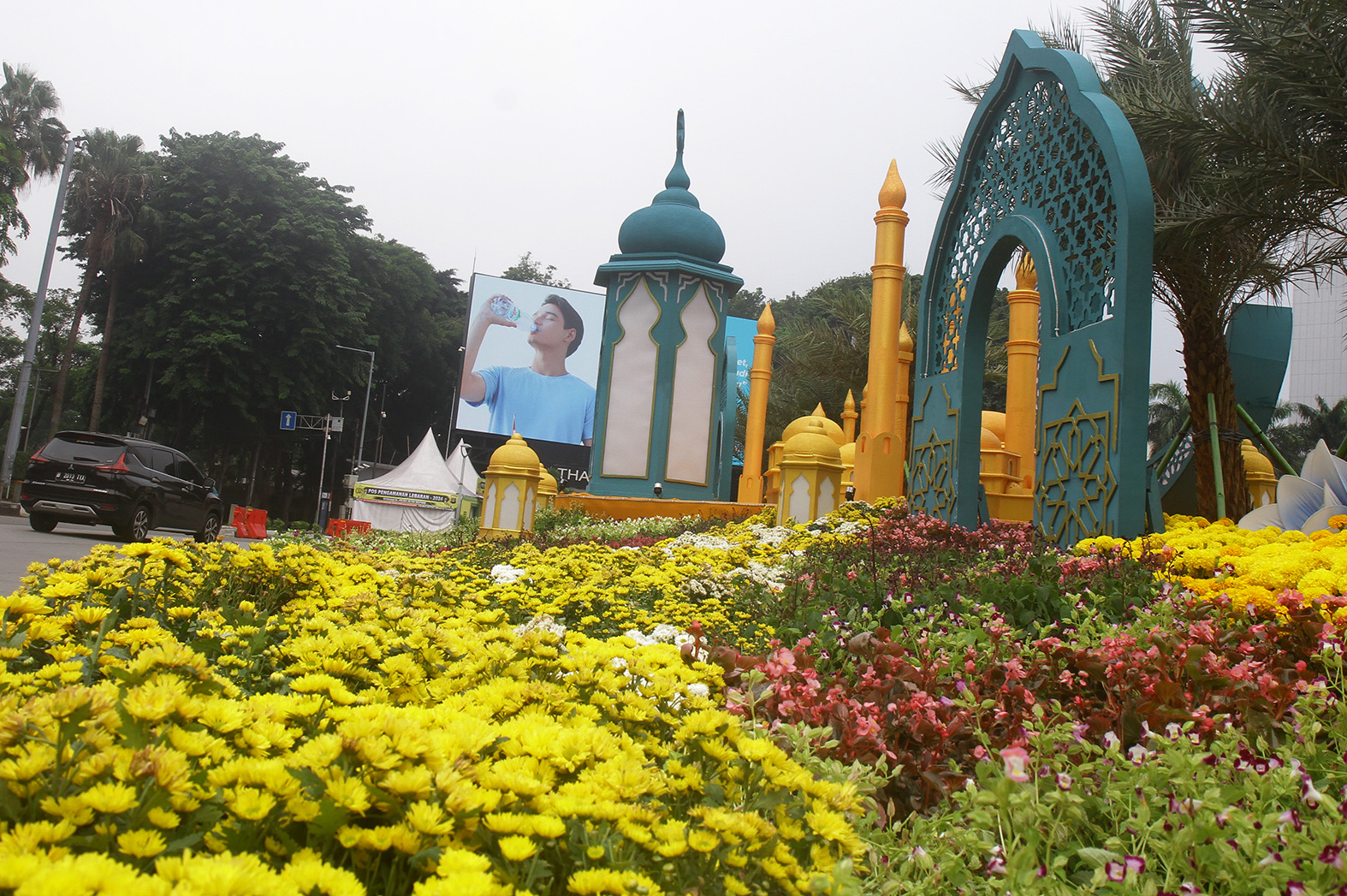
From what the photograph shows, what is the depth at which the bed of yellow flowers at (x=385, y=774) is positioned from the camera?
1.11 metres

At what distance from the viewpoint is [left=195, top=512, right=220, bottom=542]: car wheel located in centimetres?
1475

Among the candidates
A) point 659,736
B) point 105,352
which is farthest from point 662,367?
point 105,352

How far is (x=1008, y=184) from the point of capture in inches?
309

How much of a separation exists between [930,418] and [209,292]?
27.9 meters

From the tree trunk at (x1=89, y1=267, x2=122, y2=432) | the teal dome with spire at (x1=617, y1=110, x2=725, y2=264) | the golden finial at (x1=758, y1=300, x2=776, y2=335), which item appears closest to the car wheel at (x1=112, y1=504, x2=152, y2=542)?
the teal dome with spire at (x1=617, y1=110, x2=725, y2=264)

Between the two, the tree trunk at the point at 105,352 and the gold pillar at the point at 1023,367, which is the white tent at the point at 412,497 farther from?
the gold pillar at the point at 1023,367

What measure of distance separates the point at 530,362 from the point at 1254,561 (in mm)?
38258

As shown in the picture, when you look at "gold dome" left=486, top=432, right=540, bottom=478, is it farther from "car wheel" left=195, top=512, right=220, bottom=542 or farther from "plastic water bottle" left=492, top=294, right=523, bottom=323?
"plastic water bottle" left=492, top=294, right=523, bottom=323

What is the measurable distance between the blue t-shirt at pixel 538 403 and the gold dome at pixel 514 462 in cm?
2810

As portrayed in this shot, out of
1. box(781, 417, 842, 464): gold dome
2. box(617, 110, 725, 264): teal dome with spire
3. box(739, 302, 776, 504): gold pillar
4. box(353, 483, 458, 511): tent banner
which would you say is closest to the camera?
box(781, 417, 842, 464): gold dome

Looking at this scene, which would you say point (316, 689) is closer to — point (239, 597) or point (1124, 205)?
point (239, 597)

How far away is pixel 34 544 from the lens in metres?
11.2

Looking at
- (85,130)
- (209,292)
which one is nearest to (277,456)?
(209,292)

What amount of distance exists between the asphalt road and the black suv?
0.28 meters
